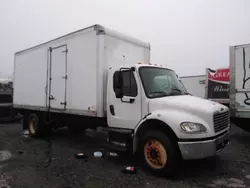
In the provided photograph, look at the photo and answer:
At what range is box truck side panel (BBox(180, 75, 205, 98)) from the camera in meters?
14.7

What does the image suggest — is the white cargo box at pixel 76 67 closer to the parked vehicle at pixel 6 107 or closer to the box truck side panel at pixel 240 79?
the box truck side panel at pixel 240 79

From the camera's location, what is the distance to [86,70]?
19.7ft

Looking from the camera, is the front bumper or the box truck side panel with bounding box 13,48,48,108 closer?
the front bumper

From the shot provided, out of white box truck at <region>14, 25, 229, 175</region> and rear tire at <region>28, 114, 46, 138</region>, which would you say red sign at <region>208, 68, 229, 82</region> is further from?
rear tire at <region>28, 114, 46, 138</region>

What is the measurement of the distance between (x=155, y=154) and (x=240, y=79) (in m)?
4.78

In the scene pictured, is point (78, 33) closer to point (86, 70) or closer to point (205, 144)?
point (86, 70)

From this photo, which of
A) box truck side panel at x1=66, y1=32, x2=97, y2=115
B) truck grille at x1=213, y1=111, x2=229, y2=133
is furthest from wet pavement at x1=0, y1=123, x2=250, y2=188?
box truck side panel at x1=66, y1=32, x2=97, y2=115

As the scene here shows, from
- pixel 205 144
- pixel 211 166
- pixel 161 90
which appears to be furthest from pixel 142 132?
pixel 211 166

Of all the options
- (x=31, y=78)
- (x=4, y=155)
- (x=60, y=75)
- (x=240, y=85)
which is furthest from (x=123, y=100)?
(x=31, y=78)

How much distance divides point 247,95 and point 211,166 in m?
3.37

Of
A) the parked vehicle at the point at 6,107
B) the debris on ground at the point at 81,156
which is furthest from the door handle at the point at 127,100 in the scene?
the parked vehicle at the point at 6,107

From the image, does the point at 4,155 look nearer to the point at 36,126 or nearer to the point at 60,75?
the point at 36,126

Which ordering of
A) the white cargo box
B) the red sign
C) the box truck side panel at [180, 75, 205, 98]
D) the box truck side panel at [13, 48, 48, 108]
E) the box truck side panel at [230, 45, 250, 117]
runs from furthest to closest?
the box truck side panel at [180, 75, 205, 98]
the red sign
the box truck side panel at [13, 48, 48, 108]
the box truck side panel at [230, 45, 250, 117]
the white cargo box

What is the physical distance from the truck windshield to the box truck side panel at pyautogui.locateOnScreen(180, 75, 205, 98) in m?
9.79
